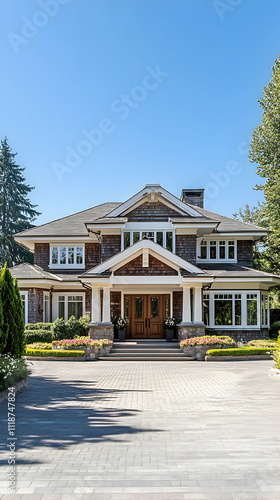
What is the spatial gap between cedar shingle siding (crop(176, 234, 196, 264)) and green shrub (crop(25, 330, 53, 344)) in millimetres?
7945

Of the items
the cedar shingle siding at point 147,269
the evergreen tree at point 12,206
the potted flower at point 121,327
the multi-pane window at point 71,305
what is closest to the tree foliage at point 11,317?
the cedar shingle siding at point 147,269

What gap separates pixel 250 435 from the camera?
692 centimetres

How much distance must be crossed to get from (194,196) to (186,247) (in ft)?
25.9

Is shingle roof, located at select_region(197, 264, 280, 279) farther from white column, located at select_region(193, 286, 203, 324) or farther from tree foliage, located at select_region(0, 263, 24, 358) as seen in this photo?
tree foliage, located at select_region(0, 263, 24, 358)

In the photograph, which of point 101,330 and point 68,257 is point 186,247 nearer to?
point 101,330

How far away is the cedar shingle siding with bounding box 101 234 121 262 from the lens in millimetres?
24578

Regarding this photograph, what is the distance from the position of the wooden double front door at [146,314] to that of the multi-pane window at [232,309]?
2.50 metres

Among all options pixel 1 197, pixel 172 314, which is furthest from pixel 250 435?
pixel 1 197

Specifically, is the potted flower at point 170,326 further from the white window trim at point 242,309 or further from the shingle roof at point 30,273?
the shingle roof at point 30,273

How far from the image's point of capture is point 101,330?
20969 millimetres

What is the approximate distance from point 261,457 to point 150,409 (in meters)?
3.52

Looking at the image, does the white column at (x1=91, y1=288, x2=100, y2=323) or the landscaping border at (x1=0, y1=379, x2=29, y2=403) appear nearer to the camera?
the landscaping border at (x1=0, y1=379, x2=29, y2=403)

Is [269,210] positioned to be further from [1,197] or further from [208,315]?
[1,197]

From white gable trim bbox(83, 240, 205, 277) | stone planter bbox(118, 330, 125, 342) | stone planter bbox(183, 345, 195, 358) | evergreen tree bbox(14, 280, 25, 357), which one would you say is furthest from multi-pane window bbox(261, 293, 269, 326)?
evergreen tree bbox(14, 280, 25, 357)
